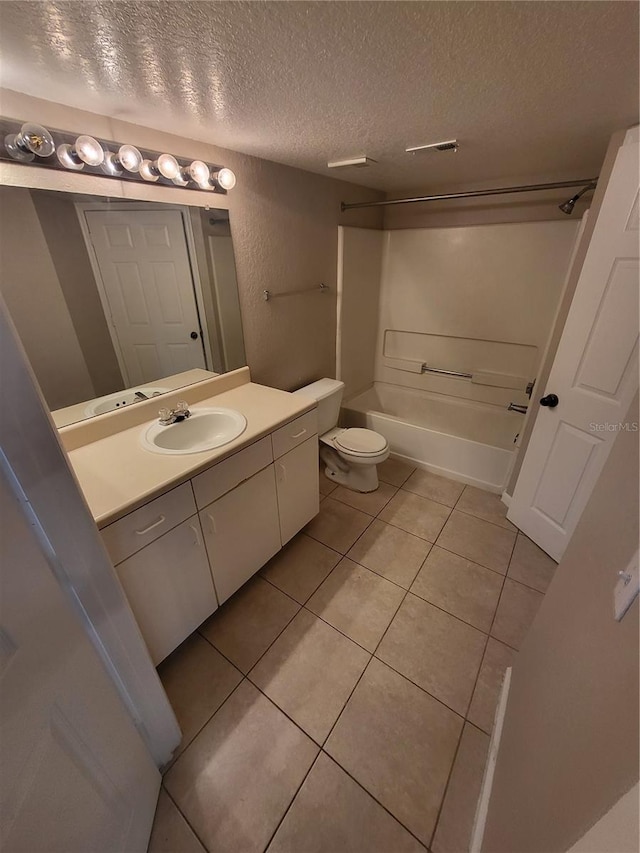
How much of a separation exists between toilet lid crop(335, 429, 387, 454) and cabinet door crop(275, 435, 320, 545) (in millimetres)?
460

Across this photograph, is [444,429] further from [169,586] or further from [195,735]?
[195,735]

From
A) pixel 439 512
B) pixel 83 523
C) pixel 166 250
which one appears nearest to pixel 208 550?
pixel 83 523

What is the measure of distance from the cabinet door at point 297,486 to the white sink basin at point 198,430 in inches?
Result: 11.2

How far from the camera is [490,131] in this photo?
54.2 inches

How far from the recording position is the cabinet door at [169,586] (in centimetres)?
113

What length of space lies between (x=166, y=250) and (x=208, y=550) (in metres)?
1.34

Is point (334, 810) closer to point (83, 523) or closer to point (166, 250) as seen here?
point (83, 523)

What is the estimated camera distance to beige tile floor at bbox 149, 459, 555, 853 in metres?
1.01

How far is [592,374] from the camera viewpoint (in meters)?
1.53

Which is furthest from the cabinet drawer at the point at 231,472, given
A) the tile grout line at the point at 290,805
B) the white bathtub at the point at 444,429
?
the white bathtub at the point at 444,429

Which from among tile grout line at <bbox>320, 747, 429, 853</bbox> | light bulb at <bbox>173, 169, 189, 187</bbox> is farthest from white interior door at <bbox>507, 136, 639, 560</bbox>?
light bulb at <bbox>173, 169, 189, 187</bbox>

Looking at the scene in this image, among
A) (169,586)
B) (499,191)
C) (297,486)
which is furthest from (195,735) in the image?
(499,191)

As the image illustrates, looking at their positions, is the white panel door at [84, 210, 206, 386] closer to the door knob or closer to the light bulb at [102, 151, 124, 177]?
the light bulb at [102, 151, 124, 177]

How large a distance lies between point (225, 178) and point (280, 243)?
0.50 m
